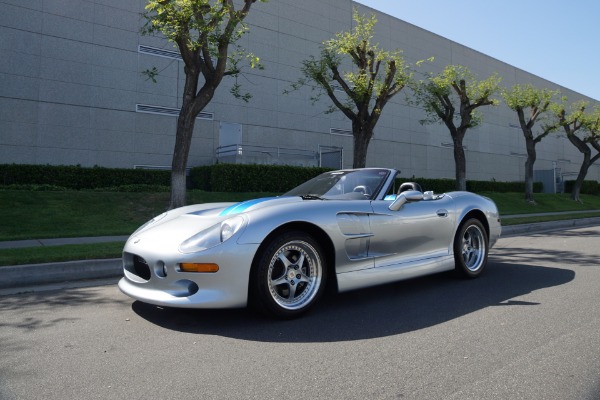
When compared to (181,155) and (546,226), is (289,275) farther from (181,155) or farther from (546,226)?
(546,226)

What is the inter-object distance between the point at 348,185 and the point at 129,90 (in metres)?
16.0

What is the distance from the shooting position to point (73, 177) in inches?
606

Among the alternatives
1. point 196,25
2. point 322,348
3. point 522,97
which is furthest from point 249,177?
point 522,97

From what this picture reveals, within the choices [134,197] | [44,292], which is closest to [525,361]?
[44,292]

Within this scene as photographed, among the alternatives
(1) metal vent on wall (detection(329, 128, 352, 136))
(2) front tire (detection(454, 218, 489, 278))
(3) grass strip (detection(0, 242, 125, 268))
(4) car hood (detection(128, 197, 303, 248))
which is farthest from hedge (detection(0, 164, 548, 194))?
(2) front tire (detection(454, 218, 489, 278))

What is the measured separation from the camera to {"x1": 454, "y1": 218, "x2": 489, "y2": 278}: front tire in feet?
18.0

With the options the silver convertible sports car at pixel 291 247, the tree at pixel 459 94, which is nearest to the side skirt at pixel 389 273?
the silver convertible sports car at pixel 291 247

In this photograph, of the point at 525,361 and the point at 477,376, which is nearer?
the point at 477,376

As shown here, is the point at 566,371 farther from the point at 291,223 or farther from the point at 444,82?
the point at 444,82

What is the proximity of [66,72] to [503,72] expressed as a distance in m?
33.2

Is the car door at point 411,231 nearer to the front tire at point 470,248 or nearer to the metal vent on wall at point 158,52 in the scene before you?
the front tire at point 470,248

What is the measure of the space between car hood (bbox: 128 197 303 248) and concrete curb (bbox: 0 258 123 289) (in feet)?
7.33

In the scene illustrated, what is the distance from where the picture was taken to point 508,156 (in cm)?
3731

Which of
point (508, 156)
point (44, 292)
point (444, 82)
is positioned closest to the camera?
point (44, 292)
